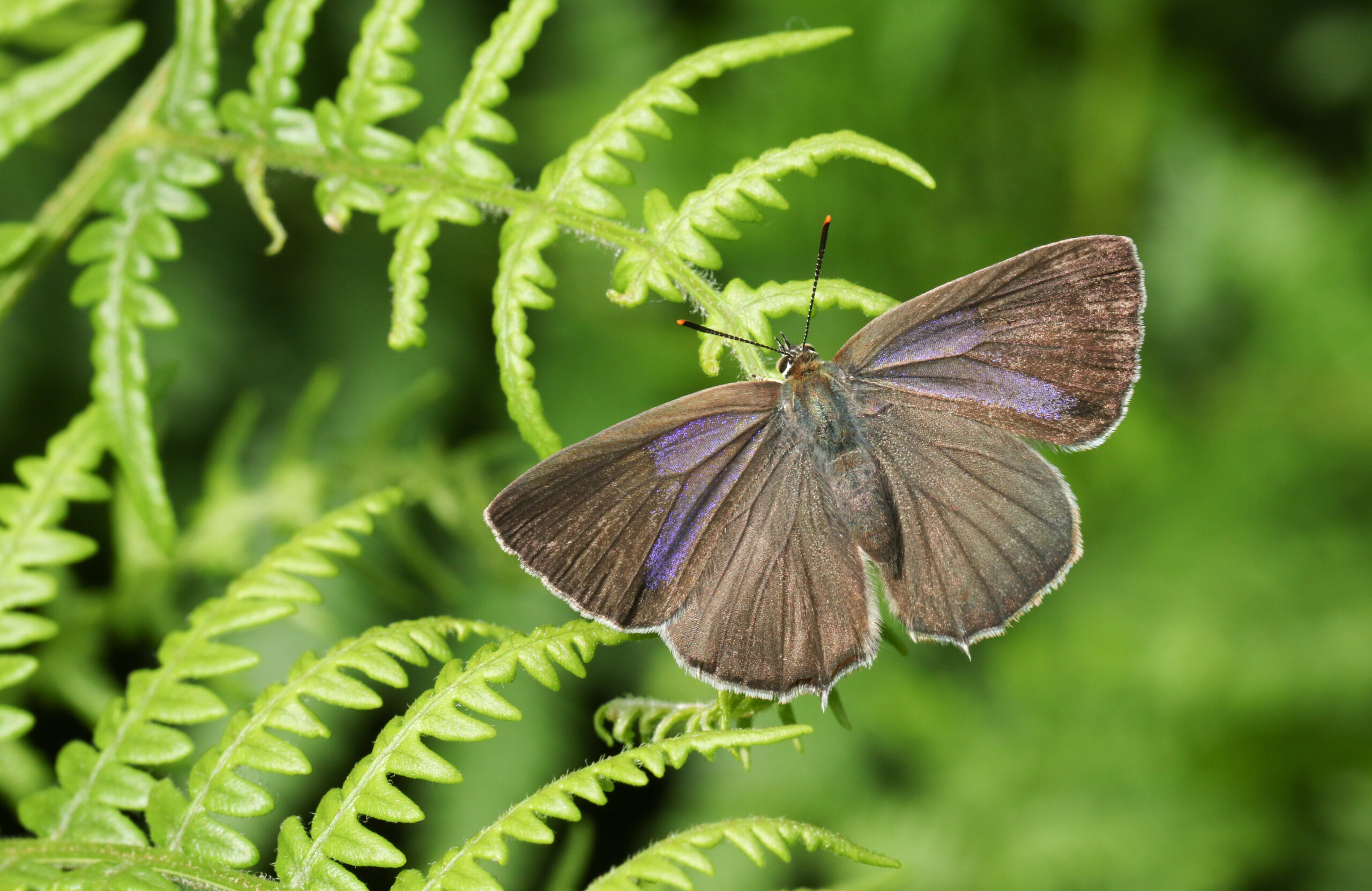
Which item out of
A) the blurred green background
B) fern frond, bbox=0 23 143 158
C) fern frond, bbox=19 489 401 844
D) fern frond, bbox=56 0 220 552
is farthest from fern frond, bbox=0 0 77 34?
the blurred green background

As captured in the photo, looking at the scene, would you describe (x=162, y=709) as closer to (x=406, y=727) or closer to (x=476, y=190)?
(x=406, y=727)

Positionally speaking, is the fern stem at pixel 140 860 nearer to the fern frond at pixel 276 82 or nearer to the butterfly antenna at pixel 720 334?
the butterfly antenna at pixel 720 334

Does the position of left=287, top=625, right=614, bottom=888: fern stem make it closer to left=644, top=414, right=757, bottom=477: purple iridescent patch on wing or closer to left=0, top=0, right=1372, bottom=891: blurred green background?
left=644, top=414, right=757, bottom=477: purple iridescent patch on wing

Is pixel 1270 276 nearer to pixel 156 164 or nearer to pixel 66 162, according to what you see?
pixel 156 164

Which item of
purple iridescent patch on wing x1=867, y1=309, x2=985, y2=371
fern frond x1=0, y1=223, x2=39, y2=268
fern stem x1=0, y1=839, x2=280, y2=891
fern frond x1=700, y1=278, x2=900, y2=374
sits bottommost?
fern stem x1=0, y1=839, x2=280, y2=891

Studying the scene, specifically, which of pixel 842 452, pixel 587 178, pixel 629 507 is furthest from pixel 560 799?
pixel 587 178

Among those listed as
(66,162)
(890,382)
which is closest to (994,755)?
(890,382)

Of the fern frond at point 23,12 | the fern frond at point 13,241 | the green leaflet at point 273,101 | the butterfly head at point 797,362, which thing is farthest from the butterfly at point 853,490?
the fern frond at point 23,12
